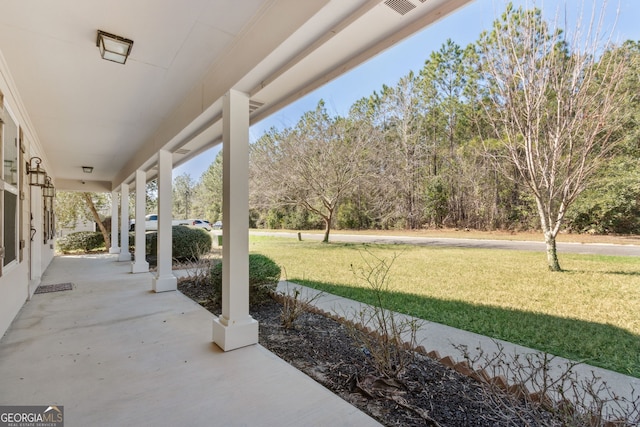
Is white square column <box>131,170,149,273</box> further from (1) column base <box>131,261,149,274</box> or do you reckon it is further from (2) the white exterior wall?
(2) the white exterior wall

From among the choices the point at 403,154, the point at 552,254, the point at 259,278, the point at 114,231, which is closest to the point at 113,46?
the point at 259,278

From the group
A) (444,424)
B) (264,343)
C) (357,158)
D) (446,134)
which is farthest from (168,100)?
(357,158)

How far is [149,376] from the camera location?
82.6 inches

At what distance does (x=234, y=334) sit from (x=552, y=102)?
631 cm

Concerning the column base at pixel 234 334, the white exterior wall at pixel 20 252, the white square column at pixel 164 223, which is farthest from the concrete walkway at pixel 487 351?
the white exterior wall at pixel 20 252

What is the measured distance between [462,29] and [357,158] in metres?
5.54

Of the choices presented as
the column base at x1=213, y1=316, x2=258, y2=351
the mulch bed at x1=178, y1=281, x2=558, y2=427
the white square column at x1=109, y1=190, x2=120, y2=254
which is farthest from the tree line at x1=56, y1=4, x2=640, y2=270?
the white square column at x1=109, y1=190, x2=120, y2=254

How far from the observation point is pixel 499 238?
7.13 m

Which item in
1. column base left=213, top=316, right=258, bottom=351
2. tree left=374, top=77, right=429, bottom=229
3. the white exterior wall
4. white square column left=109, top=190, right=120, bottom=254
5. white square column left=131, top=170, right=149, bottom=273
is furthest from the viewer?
white square column left=109, top=190, right=120, bottom=254

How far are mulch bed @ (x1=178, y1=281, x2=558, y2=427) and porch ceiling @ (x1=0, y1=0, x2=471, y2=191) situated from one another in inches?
85.3

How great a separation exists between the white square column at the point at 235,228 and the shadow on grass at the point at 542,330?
2.31 m

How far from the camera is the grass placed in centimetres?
296

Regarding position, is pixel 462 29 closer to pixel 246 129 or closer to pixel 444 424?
pixel 246 129

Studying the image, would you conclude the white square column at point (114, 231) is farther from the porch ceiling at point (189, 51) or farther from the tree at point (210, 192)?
the tree at point (210, 192)
